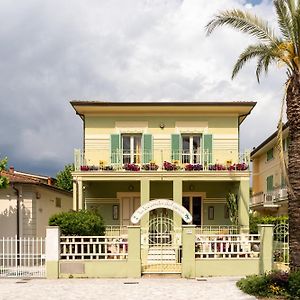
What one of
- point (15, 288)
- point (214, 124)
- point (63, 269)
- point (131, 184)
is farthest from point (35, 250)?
point (214, 124)

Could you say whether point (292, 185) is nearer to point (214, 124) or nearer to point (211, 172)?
point (211, 172)

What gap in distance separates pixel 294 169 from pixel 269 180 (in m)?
28.0

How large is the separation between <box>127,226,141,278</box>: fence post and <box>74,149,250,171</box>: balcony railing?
692 cm

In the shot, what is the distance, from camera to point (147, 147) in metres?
25.3

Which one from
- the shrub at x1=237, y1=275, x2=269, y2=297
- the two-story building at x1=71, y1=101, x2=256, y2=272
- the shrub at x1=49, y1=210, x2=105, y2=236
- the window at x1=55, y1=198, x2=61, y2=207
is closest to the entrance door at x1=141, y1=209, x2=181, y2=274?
the shrub at x1=49, y1=210, x2=105, y2=236

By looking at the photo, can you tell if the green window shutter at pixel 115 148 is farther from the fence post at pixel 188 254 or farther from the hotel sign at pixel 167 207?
the fence post at pixel 188 254

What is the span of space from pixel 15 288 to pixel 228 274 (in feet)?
23.3

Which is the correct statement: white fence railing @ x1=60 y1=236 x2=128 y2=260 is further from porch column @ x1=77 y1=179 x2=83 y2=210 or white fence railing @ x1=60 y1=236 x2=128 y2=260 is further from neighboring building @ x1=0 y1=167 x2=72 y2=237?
porch column @ x1=77 y1=179 x2=83 y2=210

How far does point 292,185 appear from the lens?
43.4 ft

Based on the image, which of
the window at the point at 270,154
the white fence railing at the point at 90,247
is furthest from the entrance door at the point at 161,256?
the window at the point at 270,154

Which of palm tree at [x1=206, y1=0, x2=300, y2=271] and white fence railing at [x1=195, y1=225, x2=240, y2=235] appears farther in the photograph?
white fence railing at [x1=195, y1=225, x2=240, y2=235]

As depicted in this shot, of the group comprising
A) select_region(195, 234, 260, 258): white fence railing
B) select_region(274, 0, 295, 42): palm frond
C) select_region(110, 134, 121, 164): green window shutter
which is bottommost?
select_region(195, 234, 260, 258): white fence railing

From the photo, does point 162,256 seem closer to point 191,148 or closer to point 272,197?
point 191,148

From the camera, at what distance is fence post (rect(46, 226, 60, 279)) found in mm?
16781
